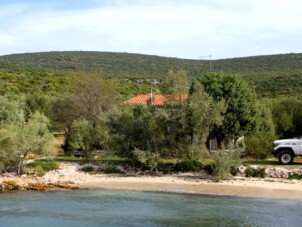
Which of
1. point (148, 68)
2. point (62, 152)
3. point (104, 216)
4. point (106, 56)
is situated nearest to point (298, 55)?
point (148, 68)

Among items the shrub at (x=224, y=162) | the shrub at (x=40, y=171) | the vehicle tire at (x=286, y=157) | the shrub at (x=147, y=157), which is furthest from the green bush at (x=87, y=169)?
the vehicle tire at (x=286, y=157)

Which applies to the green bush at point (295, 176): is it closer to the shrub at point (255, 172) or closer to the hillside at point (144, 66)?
the shrub at point (255, 172)

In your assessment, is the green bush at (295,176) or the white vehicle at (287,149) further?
the white vehicle at (287,149)

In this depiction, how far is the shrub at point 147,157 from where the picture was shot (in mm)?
33503

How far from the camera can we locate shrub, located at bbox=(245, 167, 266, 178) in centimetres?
3203

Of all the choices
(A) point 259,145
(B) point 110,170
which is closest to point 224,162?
(A) point 259,145

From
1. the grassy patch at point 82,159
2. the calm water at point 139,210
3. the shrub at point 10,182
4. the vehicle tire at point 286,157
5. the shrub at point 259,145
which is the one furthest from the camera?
the grassy patch at point 82,159

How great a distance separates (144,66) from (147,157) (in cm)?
7414

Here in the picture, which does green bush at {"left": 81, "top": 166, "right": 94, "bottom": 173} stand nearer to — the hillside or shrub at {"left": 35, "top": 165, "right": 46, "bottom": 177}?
shrub at {"left": 35, "top": 165, "right": 46, "bottom": 177}

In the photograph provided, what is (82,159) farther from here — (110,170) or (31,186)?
(31,186)

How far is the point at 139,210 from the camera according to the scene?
25125mm

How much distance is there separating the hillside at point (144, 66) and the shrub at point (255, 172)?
131 ft

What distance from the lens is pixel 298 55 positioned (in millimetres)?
98812

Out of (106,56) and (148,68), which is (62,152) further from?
(106,56)
